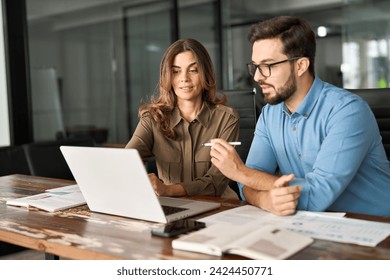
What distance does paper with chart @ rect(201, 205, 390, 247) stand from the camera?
4.56 ft

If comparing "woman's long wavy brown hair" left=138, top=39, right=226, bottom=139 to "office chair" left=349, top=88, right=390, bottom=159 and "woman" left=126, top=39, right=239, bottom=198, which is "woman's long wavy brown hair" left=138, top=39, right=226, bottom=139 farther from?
"office chair" left=349, top=88, right=390, bottom=159

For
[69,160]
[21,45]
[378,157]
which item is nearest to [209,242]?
[69,160]

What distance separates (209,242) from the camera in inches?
51.8

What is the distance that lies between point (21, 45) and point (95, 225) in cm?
327

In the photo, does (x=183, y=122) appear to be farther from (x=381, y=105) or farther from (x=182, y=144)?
(x=381, y=105)

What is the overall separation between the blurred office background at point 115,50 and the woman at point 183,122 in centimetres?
169

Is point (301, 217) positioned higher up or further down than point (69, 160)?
further down

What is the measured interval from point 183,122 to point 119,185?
0.98 m

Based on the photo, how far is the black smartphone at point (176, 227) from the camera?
1459 mm

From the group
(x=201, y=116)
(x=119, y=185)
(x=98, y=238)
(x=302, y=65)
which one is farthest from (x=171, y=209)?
(x=201, y=116)

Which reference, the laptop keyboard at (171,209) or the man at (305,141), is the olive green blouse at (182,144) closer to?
the man at (305,141)

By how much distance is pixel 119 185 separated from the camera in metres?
1.60

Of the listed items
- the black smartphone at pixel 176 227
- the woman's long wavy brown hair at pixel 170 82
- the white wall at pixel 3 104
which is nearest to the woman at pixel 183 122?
the woman's long wavy brown hair at pixel 170 82
